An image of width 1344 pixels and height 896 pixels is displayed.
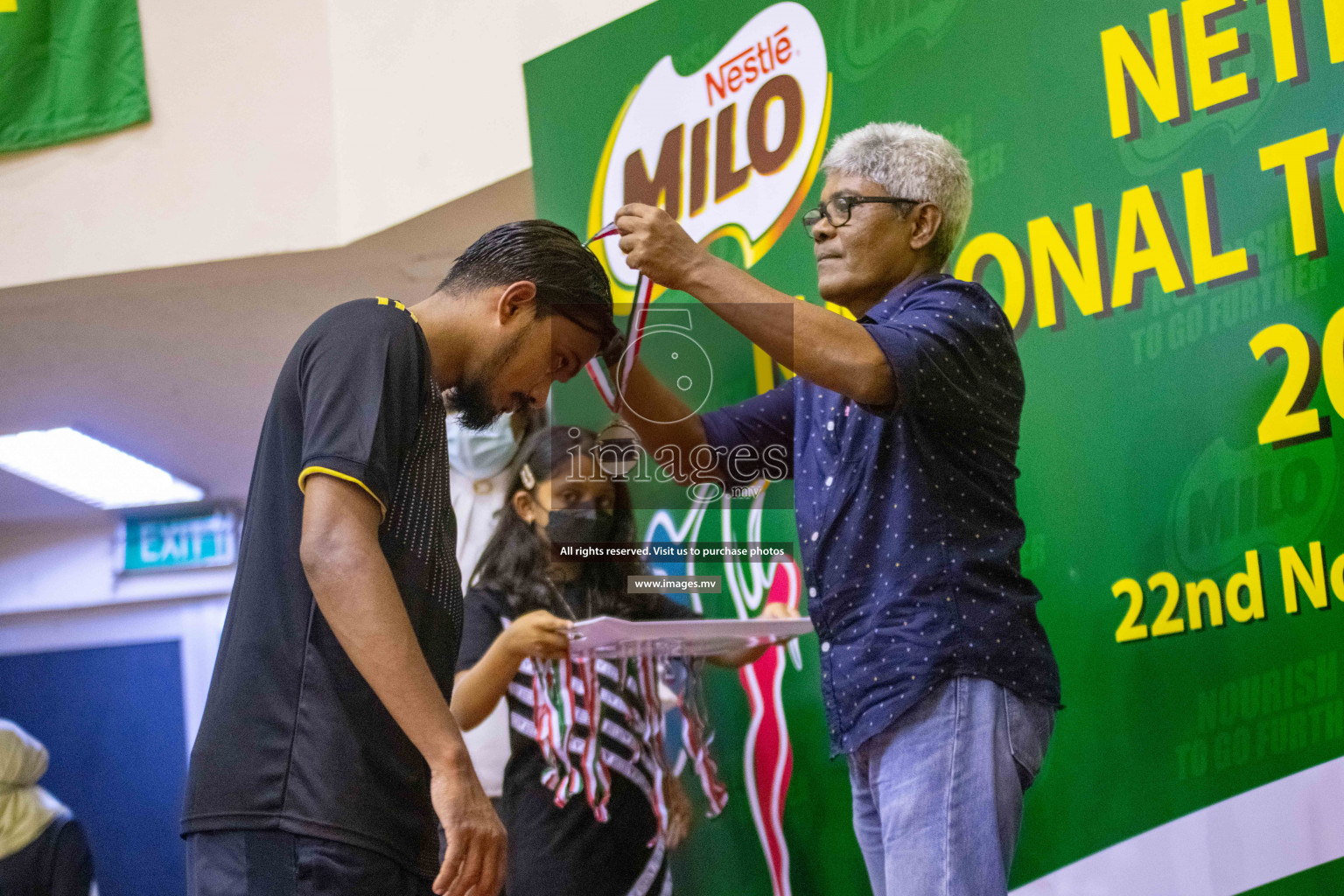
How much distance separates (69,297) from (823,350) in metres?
3.79

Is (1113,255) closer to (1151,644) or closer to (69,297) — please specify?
(1151,644)

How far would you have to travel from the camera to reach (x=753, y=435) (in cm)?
202

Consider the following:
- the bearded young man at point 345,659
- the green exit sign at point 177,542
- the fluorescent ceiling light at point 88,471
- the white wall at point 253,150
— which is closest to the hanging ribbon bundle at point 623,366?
the bearded young man at point 345,659

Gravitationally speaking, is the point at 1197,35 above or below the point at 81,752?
above

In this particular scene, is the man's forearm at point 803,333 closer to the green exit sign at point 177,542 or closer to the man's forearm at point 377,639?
the man's forearm at point 377,639

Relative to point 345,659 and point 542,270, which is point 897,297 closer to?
point 542,270

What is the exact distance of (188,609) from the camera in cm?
775

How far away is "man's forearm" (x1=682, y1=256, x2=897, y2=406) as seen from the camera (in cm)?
148

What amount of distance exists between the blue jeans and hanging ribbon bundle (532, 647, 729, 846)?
3.51 ft

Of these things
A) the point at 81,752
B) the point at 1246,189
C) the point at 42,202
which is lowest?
the point at 81,752

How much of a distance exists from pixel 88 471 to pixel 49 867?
379 cm

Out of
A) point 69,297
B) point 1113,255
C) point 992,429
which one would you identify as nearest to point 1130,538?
point 1113,255

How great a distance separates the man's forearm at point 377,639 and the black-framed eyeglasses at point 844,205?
3.00 feet

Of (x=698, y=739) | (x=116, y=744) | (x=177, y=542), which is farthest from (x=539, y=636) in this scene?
(x=116, y=744)
